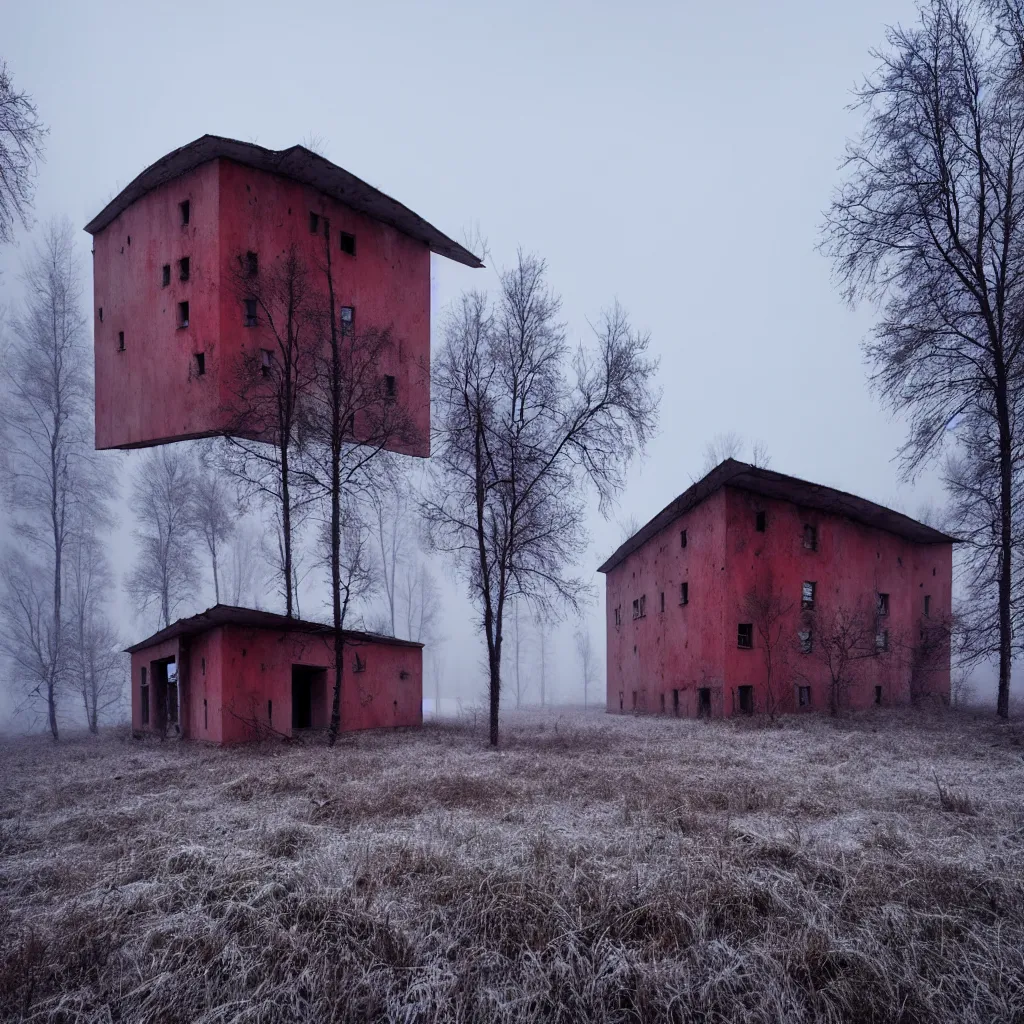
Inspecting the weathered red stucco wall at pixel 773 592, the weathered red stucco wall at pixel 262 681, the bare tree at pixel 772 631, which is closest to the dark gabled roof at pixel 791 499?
the weathered red stucco wall at pixel 773 592

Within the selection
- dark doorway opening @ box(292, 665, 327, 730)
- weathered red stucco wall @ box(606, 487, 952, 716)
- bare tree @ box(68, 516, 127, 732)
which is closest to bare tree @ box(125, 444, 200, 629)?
bare tree @ box(68, 516, 127, 732)

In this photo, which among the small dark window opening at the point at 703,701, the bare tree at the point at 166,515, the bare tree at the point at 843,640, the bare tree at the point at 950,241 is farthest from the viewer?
the bare tree at the point at 166,515

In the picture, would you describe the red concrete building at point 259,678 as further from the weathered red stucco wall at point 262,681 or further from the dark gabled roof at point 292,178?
the dark gabled roof at point 292,178

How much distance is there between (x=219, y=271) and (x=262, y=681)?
998 cm

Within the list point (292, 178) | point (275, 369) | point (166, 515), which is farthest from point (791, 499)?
point (166, 515)

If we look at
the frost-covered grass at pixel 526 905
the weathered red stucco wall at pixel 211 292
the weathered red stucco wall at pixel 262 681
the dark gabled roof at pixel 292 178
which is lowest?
the weathered red stucco wall at pixel 262 681

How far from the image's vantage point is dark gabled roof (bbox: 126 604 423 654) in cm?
1661

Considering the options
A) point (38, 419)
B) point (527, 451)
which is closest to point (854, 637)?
point (527, 451)

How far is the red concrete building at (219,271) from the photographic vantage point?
15.9m

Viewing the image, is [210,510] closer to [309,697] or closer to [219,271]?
[309,697]

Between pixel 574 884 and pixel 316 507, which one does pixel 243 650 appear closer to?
pixel 316 507

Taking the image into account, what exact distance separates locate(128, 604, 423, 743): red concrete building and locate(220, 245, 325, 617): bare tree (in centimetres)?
142

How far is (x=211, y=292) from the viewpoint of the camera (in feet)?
52.0

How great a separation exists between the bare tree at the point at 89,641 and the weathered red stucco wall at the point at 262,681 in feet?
22.8
